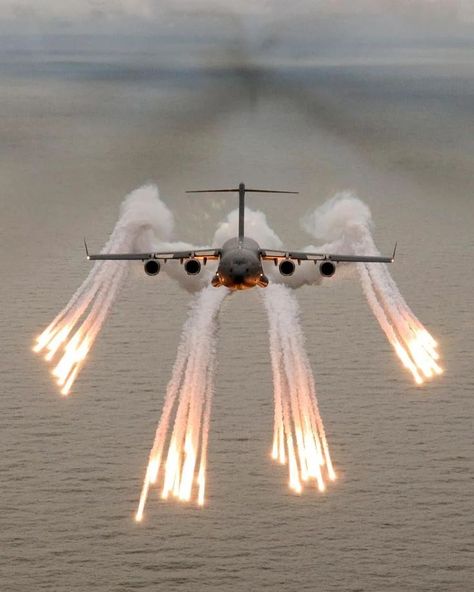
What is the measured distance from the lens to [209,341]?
136250mm

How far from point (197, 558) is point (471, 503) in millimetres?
27180

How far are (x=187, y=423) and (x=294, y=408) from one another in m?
10.9

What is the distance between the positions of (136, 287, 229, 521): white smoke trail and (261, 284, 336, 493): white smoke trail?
7423 mm

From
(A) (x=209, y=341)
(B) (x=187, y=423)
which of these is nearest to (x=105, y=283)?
(A) (x=209, y=341)

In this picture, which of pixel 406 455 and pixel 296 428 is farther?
pixel 406 455

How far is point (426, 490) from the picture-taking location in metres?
120

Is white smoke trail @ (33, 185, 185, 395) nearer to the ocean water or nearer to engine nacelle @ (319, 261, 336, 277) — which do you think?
the ocean water

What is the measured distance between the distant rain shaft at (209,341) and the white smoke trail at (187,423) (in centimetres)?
13

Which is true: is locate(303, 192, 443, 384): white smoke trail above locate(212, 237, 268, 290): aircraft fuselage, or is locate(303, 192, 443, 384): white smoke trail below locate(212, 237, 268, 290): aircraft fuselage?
above

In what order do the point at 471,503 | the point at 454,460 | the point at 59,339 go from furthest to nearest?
1. the point at 59,339
2. the point at 454,460
3. the point at 471,503

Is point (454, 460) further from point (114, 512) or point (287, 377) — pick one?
point (114, 512)

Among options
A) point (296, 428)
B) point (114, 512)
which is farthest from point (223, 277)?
point (114, 512)

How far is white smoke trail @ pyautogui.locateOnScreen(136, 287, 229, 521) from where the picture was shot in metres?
119

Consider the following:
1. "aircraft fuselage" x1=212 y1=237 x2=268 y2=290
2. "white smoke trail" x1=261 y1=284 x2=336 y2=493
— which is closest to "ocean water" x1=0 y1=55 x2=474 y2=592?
"white smoke trail" x1=261 y1=284 x2=336 y2=493
